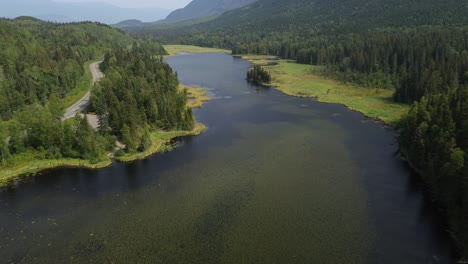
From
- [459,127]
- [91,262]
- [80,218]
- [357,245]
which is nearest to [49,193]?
[80,218]

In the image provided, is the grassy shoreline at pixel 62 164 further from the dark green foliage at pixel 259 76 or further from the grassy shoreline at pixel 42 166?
the dark green foliage at pixel 259 76

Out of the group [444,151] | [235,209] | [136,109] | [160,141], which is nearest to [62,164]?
[160,141]

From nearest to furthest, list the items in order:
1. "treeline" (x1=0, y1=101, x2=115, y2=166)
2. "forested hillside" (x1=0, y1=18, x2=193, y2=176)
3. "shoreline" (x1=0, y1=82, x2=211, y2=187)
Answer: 1. "shoreline" (x1=0, y1=82, x2=211, y2=187)
2. "treeline" (x1=0, y1=101, x2=115, y2=166)
3. "forested hillside" (x1=0, y1=18, x2=193, y2=176)

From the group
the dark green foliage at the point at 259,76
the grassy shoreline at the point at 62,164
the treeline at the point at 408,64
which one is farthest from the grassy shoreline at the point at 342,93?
the grassy shoreline at the point at 62,164

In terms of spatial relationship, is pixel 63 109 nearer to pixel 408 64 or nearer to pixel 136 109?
pixel 136 109

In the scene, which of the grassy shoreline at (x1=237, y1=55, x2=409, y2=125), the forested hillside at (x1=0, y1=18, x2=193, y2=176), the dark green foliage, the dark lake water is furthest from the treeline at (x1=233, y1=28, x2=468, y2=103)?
the forested hillside at (x1=0, y1=18, x2=193, y2=176)

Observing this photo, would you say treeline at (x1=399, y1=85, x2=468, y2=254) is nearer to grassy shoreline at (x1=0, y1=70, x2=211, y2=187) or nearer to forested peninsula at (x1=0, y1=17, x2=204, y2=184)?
forested peninsula at (x1=0, y1=17, x2=204, y2=184)

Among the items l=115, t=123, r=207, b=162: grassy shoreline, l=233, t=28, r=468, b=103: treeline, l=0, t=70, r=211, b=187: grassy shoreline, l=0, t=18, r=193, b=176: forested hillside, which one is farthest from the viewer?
l=233, t=28, r=468, b=103: treeline
